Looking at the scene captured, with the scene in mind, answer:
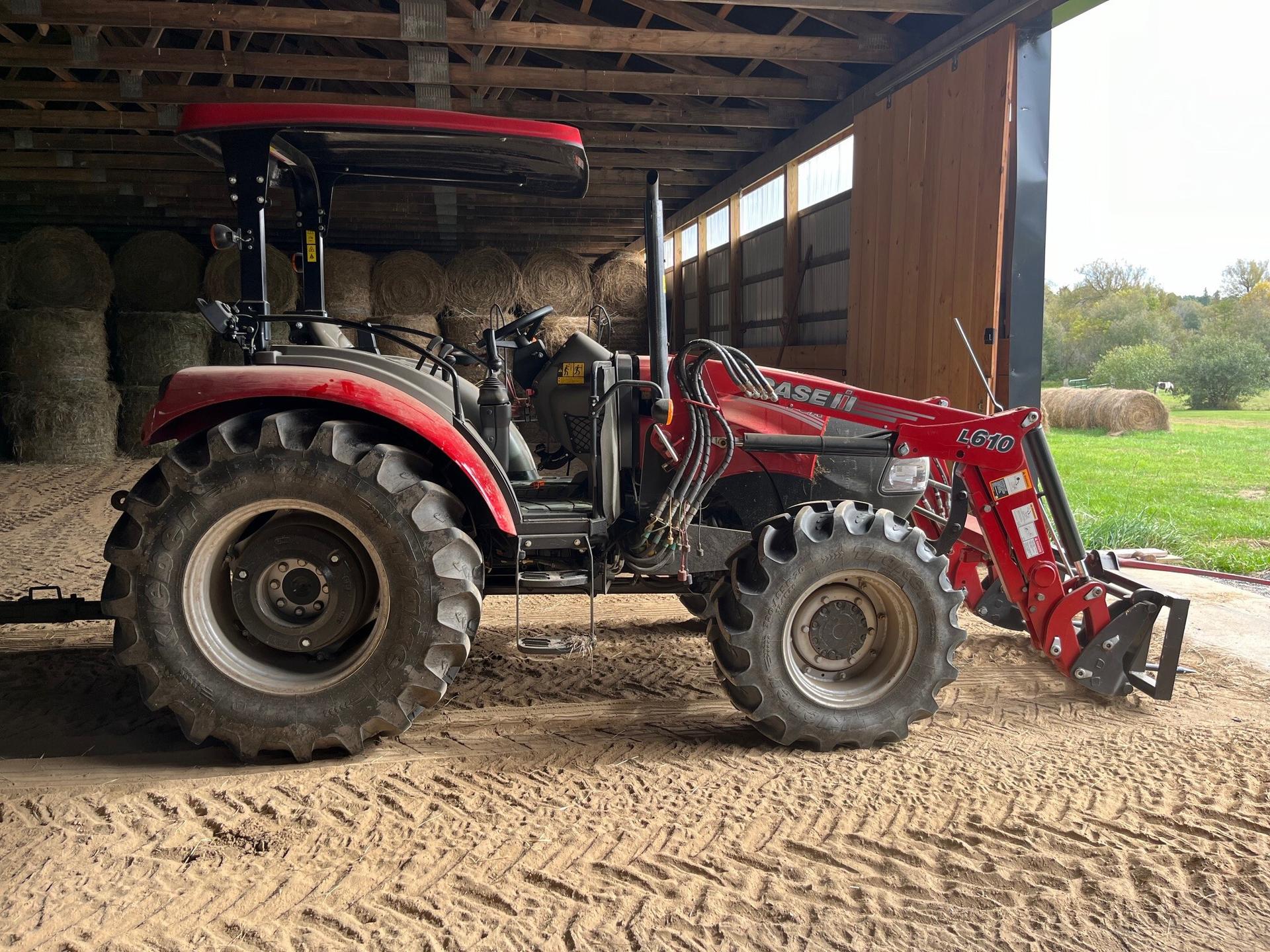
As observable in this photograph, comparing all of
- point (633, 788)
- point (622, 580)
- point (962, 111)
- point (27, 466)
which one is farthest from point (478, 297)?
point (633, 788)

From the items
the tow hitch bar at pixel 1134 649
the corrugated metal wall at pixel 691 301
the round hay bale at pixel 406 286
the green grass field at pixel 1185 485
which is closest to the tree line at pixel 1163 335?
the green grass field at pixel 1185 485

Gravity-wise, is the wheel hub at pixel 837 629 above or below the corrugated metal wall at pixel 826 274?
below

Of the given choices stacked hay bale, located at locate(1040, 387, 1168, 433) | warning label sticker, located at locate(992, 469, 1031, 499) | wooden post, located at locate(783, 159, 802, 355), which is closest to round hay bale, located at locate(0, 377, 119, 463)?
wooden post, located at locate(783, 159, 802, 355)

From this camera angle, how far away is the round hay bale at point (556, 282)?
12.1m

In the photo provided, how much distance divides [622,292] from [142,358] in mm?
5902

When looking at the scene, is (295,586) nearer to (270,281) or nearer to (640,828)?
(640,828)

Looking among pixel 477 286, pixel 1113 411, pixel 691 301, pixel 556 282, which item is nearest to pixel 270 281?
pixel 477 286

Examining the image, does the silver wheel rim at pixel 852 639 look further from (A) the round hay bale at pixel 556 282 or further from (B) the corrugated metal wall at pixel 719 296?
(B) the corrugated metal wall at pixel 719 296

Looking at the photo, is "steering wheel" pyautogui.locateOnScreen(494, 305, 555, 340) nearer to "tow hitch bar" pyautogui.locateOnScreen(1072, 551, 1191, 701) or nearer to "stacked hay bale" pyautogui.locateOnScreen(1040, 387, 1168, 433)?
"tow hitch bar" pyautogui.locateOnScreen(1072, 551, 1191, 701)

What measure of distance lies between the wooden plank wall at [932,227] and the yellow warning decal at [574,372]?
3139 mm

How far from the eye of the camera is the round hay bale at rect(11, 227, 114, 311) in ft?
31.6

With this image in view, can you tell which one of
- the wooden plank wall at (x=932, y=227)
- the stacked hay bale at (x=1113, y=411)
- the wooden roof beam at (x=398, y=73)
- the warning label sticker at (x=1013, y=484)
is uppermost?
the wooden roof beam at (x=398, y=73)

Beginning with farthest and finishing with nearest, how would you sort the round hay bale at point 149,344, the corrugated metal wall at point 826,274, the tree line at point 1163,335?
1. the tree line at point 1163,335
2. the round hay bale at point 149,344
3. the corrugated metal wall at point 826,274

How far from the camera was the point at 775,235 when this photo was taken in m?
10.9
